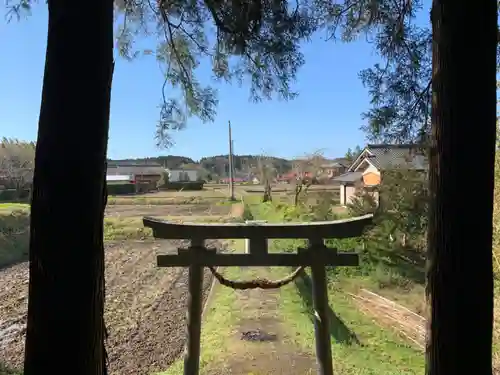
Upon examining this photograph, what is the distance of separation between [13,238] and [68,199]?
1401 centimetres

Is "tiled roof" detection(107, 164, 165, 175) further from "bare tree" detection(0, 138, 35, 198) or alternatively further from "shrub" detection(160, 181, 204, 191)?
"bare tree" detection(0, 138, 35, 198)

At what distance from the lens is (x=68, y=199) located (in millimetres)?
1483

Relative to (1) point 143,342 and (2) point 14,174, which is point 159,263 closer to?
(1) point 143,342

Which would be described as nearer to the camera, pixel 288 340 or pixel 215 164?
pixel 288 340

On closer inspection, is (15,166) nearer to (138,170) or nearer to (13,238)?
(13,238)

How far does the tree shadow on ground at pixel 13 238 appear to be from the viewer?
12.2 metres

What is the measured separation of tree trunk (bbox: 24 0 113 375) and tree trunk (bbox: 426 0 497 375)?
131cm

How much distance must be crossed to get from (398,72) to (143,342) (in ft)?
16.9

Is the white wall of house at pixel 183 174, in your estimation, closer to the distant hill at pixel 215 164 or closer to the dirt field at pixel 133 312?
the distant hill at pixel 215 164

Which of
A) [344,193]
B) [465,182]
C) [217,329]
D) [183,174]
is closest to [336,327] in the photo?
[217,329]

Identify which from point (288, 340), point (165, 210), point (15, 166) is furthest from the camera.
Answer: point (15, 166)

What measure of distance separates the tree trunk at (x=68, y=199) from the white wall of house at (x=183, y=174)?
145 ft

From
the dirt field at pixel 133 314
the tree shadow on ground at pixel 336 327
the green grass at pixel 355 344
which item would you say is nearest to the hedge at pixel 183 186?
the dirt field at pixel 133 314

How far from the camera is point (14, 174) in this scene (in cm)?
2547
